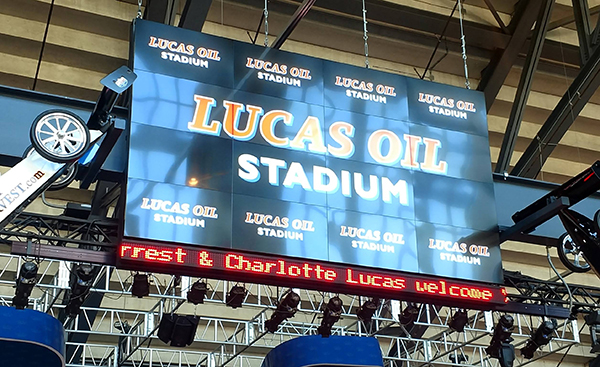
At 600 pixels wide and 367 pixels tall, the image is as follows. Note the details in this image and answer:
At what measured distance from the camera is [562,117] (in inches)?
671

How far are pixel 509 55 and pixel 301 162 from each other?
8.78 meters

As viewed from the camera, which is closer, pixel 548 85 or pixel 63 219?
pixel 63 219

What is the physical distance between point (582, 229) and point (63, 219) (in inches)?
301

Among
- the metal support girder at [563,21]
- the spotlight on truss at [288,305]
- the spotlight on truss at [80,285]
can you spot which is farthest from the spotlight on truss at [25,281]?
the metal support girder at [563,21]

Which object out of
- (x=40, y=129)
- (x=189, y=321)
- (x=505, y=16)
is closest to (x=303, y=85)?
(x=40, y=129)

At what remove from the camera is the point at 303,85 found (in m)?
12.3

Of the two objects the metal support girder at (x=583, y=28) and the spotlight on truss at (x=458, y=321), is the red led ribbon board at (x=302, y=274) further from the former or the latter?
the metal support girder at (x=583, y=28)

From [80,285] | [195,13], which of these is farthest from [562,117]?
[80,285]

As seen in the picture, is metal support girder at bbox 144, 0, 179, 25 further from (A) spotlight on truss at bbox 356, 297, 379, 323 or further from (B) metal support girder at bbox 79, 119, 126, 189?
(A) spotlight on truss at bbox 356, 297, 379, 323

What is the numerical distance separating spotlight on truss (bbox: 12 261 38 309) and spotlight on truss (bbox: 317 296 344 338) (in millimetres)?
4968

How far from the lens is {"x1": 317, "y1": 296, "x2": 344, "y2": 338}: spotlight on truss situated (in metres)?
14.9

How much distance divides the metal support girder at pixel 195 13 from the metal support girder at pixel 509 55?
23.5ft

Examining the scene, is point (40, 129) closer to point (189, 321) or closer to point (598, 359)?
point (189, 321)

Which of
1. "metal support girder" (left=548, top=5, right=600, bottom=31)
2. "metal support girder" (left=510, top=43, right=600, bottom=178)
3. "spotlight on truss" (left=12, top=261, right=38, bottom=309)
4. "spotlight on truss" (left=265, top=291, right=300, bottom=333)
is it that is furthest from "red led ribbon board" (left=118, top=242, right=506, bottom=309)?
"metal support girder" (left=548, top=5, right=600, bottom=31)
